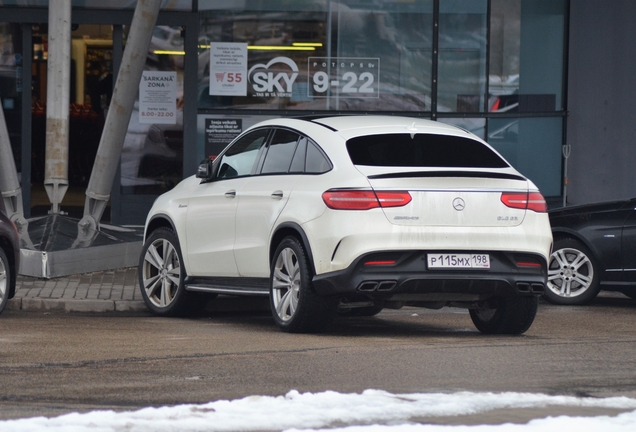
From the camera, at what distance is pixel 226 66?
720 inches

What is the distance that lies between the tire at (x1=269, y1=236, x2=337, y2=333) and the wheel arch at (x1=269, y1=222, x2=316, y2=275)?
0.14 feet

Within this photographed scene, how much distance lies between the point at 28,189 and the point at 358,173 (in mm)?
10967

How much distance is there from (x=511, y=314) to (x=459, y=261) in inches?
38.4

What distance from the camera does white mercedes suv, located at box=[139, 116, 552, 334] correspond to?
813 cm

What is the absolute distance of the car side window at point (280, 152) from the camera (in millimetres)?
9156

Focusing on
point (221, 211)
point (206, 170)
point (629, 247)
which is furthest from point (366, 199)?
point (629, 247)

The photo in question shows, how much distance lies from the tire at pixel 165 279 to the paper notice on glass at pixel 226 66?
25.7 feet

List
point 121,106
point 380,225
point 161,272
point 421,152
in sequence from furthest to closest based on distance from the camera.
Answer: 1. point 121,106
2. point 161,272
3. point 421,152
4. point 380,225

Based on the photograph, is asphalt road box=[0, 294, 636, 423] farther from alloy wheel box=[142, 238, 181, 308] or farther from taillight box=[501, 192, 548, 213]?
taillight box=[501, 192, 548, 213]

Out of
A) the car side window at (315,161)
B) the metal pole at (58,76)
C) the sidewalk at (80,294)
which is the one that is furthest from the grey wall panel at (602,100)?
the car side window at (315,161)

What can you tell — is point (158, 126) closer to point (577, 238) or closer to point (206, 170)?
point (577, 238)

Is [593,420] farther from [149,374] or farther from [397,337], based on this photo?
[397,337]

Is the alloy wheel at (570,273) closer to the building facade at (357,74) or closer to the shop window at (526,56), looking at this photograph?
the building facade at (357,74)

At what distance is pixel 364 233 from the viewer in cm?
809
